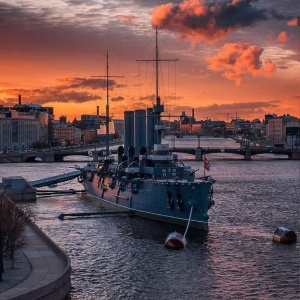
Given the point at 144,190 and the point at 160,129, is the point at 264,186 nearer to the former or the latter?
the point at 160,129

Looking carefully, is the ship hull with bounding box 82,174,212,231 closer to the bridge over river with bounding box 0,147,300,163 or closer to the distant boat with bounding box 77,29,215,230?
the distant boat with bounding box 77,29,215,230

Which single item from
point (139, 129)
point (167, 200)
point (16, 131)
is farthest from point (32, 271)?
point (16, 131)

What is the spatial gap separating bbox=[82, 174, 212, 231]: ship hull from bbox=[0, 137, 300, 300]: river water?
903 millimetres

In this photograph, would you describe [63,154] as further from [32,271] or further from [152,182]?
[32,271]

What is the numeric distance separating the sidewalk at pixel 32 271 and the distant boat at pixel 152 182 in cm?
1384

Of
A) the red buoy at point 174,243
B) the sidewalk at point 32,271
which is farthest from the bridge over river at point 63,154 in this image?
the sidewalk at point 32,271

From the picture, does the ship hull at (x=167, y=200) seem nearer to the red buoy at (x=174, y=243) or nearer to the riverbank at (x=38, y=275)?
the red buoy at (x=174, y=243)

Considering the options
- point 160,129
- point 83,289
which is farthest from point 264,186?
point 83,289

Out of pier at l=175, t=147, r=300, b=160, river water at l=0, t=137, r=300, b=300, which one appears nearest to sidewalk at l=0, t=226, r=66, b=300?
river water at l=0, t=137, r=300, b=300

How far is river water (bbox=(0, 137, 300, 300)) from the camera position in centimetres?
2827

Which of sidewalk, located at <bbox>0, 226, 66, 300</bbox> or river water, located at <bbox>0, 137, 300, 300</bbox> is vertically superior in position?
sidewalk, located at <bbox>0, 226, 66, 300</bbox>

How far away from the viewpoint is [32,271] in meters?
25.2

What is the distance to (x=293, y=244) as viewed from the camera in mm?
37969

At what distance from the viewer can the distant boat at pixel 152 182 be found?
140ft
